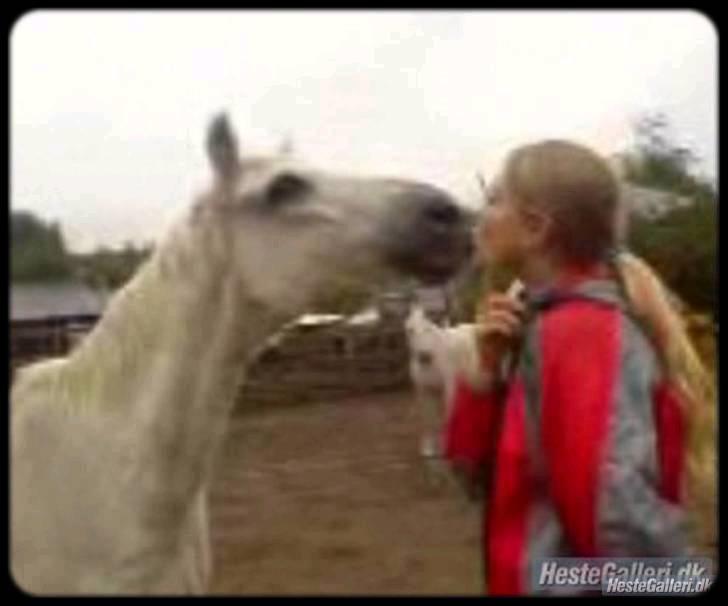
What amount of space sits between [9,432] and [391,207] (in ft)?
2.77

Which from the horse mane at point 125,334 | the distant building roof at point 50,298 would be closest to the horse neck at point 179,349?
the horse mane at point 125,334

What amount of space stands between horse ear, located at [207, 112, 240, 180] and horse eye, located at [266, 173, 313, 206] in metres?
0.10

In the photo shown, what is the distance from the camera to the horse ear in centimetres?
265

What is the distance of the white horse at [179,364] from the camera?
2438 millimetres

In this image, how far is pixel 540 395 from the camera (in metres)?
1.94

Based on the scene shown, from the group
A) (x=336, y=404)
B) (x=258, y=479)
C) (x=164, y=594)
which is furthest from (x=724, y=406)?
(x=336, y=404)

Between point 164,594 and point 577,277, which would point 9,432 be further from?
point 577,277

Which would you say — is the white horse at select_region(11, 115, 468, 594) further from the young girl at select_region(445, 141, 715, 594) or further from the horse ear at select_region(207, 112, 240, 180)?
the young girl at select_region(445, 141, 715, 594)

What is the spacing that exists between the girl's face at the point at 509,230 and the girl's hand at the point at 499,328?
0.06 m

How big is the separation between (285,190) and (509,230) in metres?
0.67

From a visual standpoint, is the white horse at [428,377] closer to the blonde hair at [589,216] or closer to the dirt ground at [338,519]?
the dirt ground at [338,519]

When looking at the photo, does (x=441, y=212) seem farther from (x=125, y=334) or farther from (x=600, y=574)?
(x=600, y=574)

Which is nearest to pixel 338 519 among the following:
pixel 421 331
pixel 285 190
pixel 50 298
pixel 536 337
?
pixel 421 331

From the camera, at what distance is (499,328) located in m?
2.05
